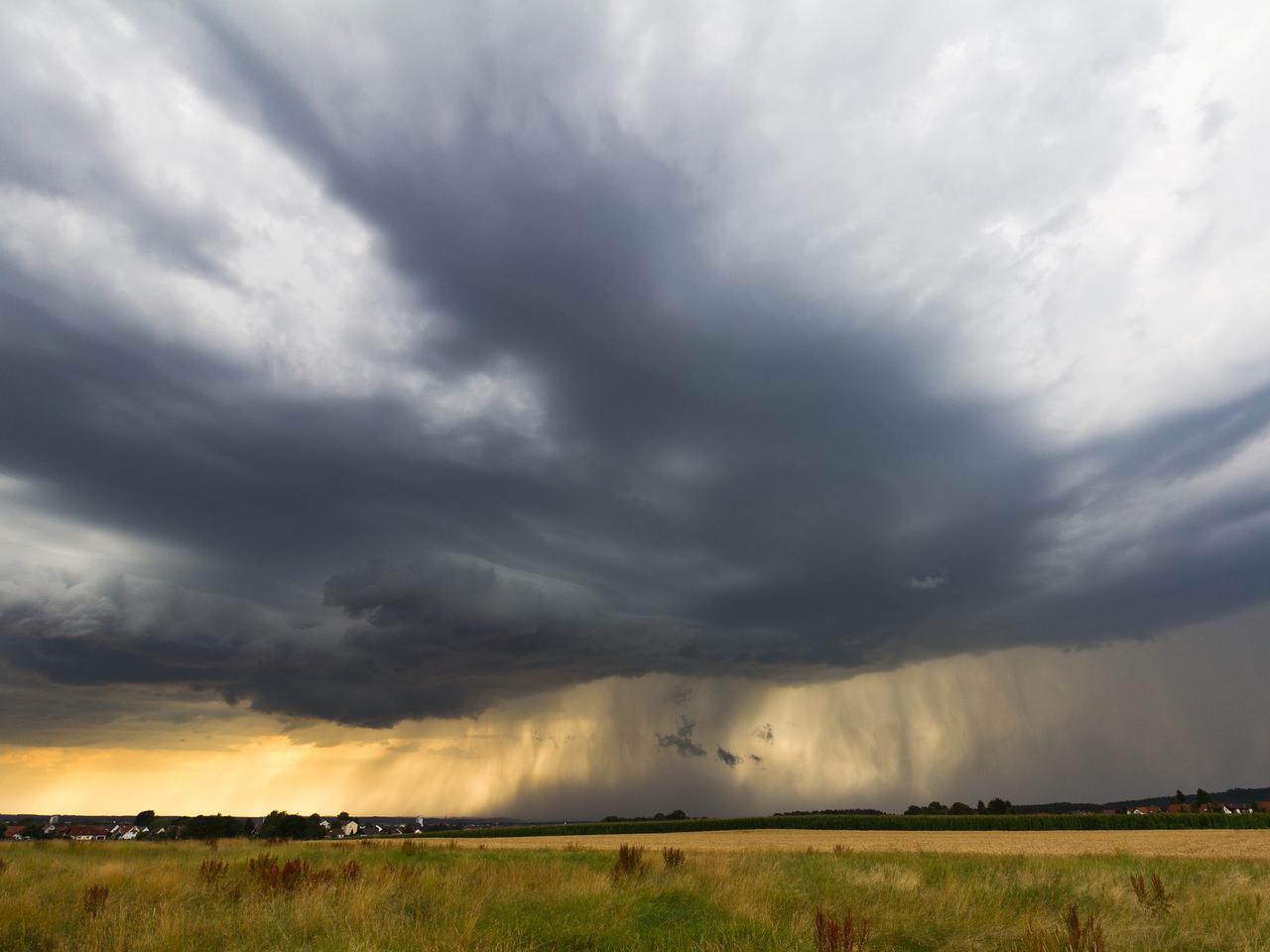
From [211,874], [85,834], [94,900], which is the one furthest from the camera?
[85,834]

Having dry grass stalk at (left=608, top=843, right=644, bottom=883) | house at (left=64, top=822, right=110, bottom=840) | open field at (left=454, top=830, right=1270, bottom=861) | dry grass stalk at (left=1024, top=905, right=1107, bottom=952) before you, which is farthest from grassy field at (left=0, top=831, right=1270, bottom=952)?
house at (left=64, top=822, right=110, bottom=840)

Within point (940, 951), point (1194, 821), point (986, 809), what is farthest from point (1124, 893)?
point (986, 809)

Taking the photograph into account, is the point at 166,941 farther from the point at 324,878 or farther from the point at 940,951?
the point at 940,951

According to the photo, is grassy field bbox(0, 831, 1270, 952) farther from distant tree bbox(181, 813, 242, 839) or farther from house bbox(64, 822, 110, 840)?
distant tree bbox(181, 813, 242, 839)

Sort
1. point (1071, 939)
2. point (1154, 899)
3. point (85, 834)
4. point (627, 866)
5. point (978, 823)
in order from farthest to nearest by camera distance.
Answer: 1. point (978, 823)
2. point (85, 834)
3. point (627, 866)
4. point (1154, 899)
5. point (1071, 939)

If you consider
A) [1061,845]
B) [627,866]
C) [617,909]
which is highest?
[627,866]

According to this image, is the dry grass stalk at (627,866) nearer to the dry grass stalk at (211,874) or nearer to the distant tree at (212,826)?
the dry grass stalk at (211,874)

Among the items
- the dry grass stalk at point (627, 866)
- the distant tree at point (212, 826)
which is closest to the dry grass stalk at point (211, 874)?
the dry grass stalk at point (627, 866)

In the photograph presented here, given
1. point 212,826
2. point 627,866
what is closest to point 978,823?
point 627,866

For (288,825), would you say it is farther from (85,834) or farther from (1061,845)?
(1061,845)

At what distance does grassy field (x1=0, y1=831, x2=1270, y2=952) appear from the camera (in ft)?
35.6

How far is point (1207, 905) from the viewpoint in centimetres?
1553

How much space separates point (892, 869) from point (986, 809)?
111 metres

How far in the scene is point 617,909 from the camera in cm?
1365
